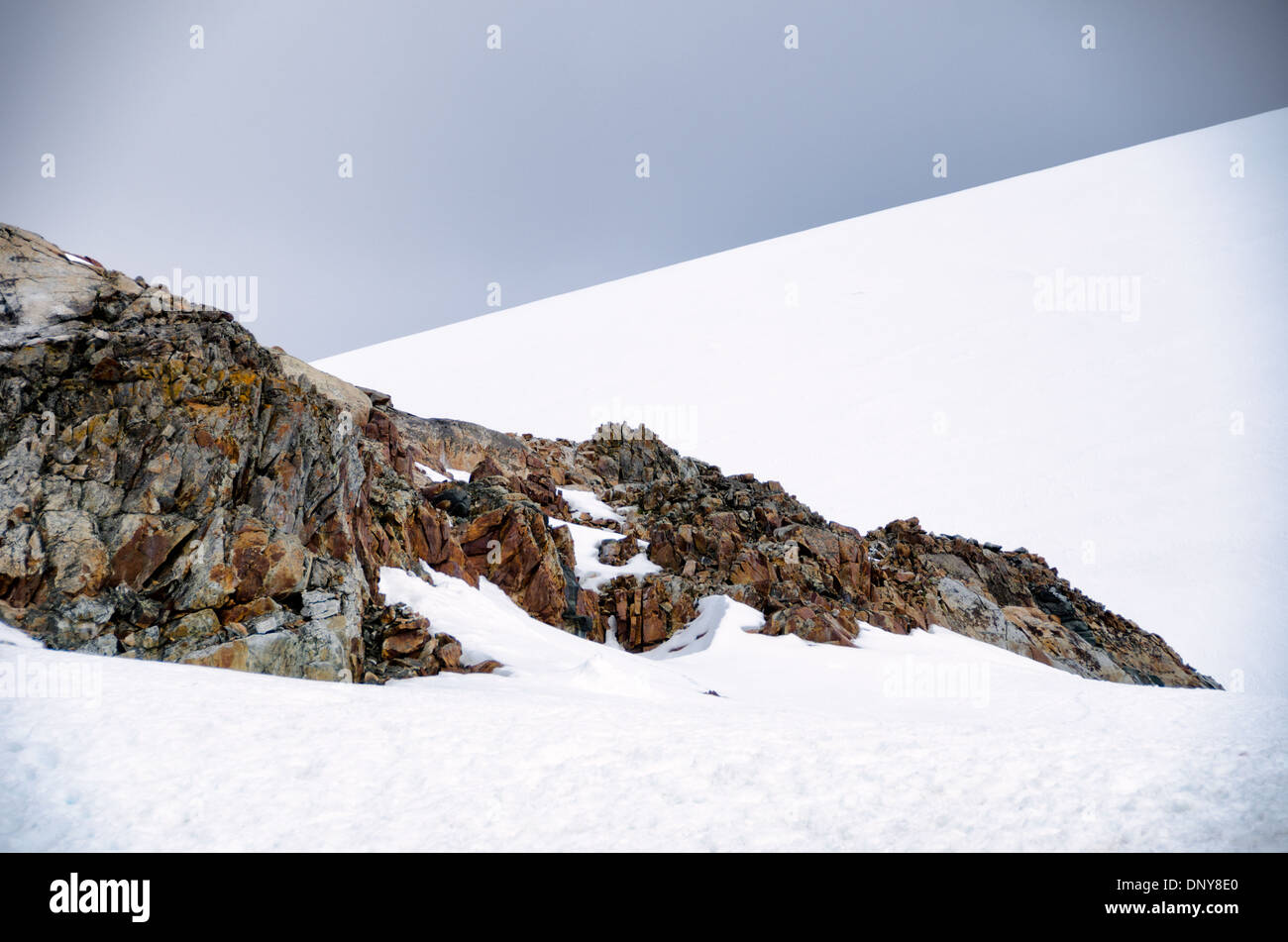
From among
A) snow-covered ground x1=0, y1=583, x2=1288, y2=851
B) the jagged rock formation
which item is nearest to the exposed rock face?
the jagged rock formation

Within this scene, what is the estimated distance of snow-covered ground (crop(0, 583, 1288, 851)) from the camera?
4.95 m

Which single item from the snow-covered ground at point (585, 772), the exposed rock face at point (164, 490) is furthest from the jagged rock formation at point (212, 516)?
the snow-covered ground at point (585, 772)

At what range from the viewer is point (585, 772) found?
609 cm

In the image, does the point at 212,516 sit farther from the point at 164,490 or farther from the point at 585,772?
the point at 585,772

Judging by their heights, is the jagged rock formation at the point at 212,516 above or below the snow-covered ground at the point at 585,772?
above

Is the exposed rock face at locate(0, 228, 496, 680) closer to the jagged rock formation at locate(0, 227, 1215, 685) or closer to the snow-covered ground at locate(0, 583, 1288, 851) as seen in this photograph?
the jagged rock formation at locate(0, 227, 1215, 685)

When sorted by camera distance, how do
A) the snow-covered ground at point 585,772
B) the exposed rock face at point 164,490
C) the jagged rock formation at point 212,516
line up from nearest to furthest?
the snow-covered ground at point 585,772
the exposed rock face at point 164,490
the jagged rock formation at point 212,516

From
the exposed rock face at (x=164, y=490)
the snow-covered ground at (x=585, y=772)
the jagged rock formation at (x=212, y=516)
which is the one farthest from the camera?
the jagged rock formation at (x=212, y=516)

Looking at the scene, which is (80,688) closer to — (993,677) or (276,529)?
(276,529)

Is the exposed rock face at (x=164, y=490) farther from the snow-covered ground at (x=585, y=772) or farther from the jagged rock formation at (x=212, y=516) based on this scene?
the snow-covered ground at (x=585, y=772)

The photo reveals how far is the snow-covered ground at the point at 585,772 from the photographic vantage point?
4.95 m

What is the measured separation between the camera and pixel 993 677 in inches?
837
